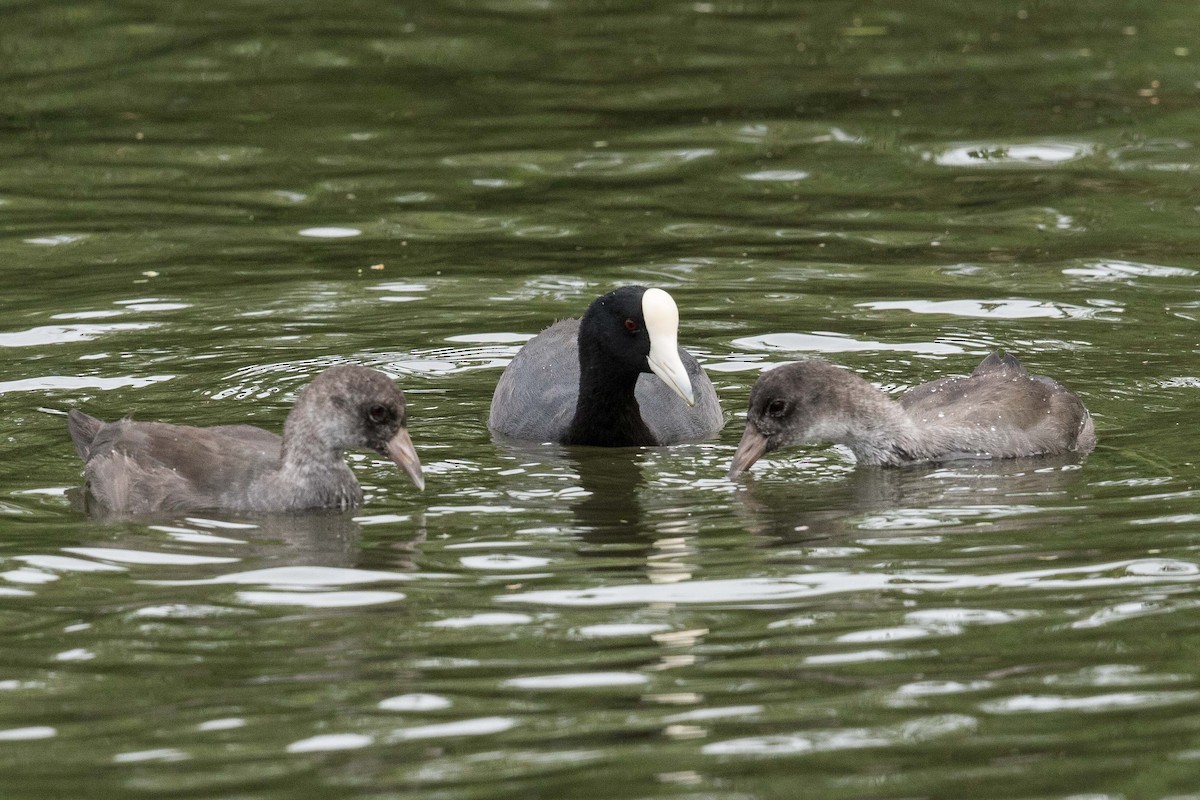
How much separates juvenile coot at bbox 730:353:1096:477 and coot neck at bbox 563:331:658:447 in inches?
34.5

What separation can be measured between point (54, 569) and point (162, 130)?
922 centimetres

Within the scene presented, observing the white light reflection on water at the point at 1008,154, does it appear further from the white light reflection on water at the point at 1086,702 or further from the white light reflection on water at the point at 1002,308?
the white light reflection on water at the point at 1086,702

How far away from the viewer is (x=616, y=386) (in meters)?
9.70

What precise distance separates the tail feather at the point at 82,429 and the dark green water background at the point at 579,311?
0.18 meters

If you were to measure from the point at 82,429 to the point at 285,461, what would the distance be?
1043mm

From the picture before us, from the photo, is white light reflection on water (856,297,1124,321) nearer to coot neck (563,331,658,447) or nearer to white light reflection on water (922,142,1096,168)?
coot neck (563,331,658,447)

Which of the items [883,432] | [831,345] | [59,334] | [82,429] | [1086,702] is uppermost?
[59,334]

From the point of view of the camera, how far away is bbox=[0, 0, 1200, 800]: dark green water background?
575 cm

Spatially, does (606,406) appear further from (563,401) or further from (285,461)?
(285,461)

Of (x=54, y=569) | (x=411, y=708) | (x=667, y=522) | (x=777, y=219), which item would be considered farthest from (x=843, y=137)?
(x=411, y=708)

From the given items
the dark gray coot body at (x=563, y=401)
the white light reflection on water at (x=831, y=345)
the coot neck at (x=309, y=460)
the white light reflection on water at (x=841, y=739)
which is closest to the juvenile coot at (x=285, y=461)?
the coot neck at (x=309, y=460)

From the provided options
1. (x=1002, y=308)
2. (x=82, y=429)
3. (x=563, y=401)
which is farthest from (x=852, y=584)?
(x=1002, y=308)

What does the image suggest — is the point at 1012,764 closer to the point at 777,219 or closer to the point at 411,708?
the point at 411,708

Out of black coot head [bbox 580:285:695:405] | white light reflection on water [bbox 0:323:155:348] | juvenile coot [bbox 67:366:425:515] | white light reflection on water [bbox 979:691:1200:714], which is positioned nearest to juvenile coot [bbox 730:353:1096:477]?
black coot head [bbox 580:285:695:405]
